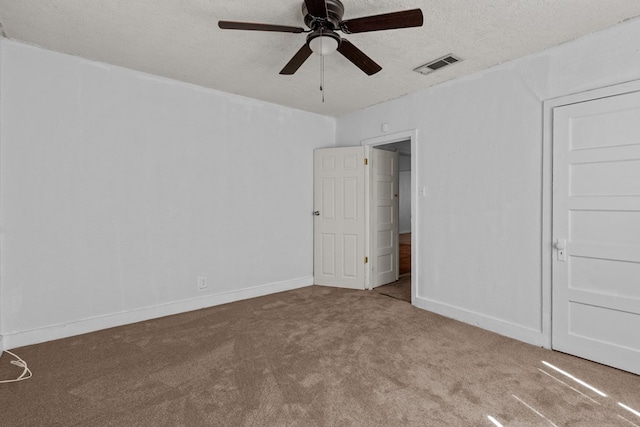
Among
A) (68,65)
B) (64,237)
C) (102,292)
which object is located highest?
(68,65)

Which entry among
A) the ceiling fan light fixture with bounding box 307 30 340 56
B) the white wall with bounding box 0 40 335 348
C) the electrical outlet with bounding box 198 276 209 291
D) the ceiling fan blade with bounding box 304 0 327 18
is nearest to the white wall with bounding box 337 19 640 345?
the ceiling fan light fixture with bounding box 307 30 340 56

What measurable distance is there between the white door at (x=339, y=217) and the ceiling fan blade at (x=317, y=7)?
2487 millimetres

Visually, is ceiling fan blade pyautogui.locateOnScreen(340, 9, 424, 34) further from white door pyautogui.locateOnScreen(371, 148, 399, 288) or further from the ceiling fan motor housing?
white door pyautogui.locateOnScreen(371, 148, 399, 288)

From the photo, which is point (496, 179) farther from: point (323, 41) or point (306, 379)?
point (306, 379)

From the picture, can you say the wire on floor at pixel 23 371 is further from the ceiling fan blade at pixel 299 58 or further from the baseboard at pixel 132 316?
the ceiling fan blade at pixel 299 58

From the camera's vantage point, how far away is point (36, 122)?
8.77ft

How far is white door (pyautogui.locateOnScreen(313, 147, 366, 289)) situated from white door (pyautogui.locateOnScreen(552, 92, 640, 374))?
7.32 ft

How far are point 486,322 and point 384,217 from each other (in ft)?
6.36

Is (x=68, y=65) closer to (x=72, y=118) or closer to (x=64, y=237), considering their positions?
(x=72, y=118)

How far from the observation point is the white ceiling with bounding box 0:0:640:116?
2072 millimetres

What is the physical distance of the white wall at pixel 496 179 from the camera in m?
2.48

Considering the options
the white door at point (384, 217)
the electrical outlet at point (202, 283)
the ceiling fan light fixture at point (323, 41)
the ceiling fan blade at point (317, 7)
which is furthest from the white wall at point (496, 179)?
the electrical outlet at point (202, 283)

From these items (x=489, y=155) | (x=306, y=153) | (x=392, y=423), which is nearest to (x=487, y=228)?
(x=489, y=155)

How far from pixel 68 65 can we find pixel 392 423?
12.6ft
